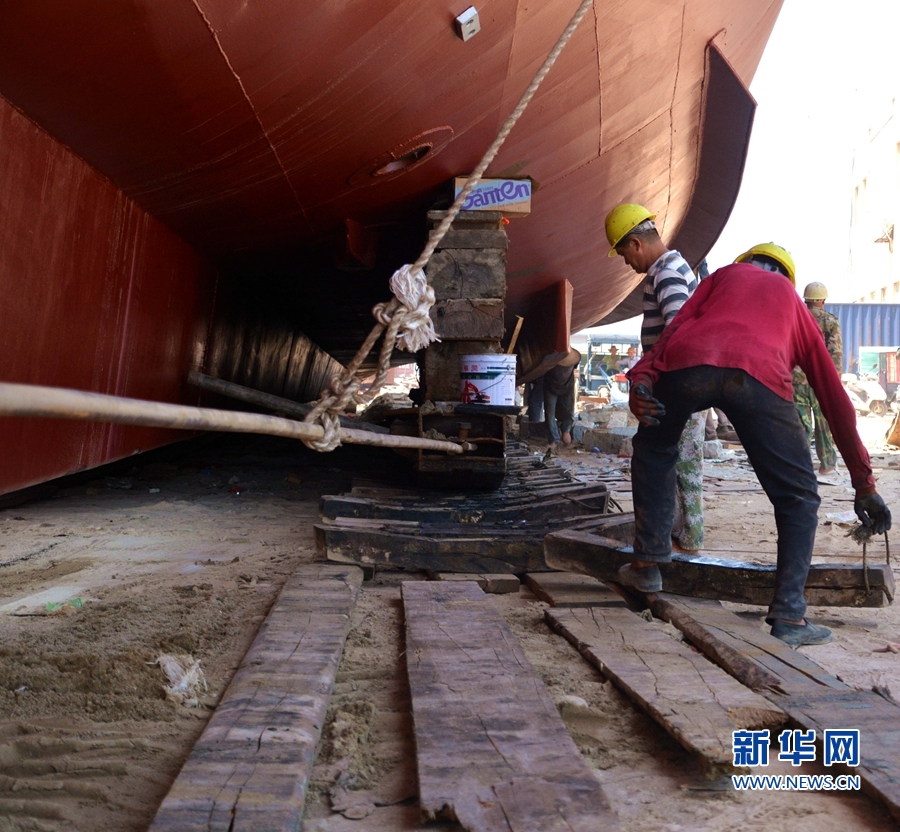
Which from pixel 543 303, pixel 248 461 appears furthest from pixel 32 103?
pixel 543 303

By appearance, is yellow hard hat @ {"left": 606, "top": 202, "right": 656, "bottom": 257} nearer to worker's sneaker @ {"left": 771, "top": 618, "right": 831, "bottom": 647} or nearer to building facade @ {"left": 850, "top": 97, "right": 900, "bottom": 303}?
worker's sneaker @ {"left": 771, "top": 618, "right": 831, "bottom": 647}

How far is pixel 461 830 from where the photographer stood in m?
1.35

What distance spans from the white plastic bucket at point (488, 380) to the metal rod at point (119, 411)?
9.09 feet

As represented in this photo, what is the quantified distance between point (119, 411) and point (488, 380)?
11.2 feet

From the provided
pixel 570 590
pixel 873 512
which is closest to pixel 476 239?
pixel 570 590

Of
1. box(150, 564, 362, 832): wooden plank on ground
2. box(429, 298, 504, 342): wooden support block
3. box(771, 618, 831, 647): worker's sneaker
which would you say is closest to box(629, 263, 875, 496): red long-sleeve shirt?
box(771, 618, 831, 647): worker's sneaker

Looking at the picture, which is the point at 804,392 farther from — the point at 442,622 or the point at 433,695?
the point at 433,695

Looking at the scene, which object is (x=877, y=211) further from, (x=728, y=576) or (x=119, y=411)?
(x=119, y=411)

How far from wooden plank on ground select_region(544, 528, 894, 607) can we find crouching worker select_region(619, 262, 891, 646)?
0.65ft

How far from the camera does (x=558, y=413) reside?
10.9 m

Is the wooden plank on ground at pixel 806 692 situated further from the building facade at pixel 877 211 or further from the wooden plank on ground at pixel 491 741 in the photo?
the building facade at pixel 877 211

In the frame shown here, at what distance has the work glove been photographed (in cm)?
269

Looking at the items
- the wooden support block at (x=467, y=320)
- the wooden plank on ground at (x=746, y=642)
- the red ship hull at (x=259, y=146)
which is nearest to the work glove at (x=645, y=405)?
the wooden plank on ground at (x=746, y=642)

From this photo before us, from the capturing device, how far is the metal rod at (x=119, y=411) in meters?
1.05
